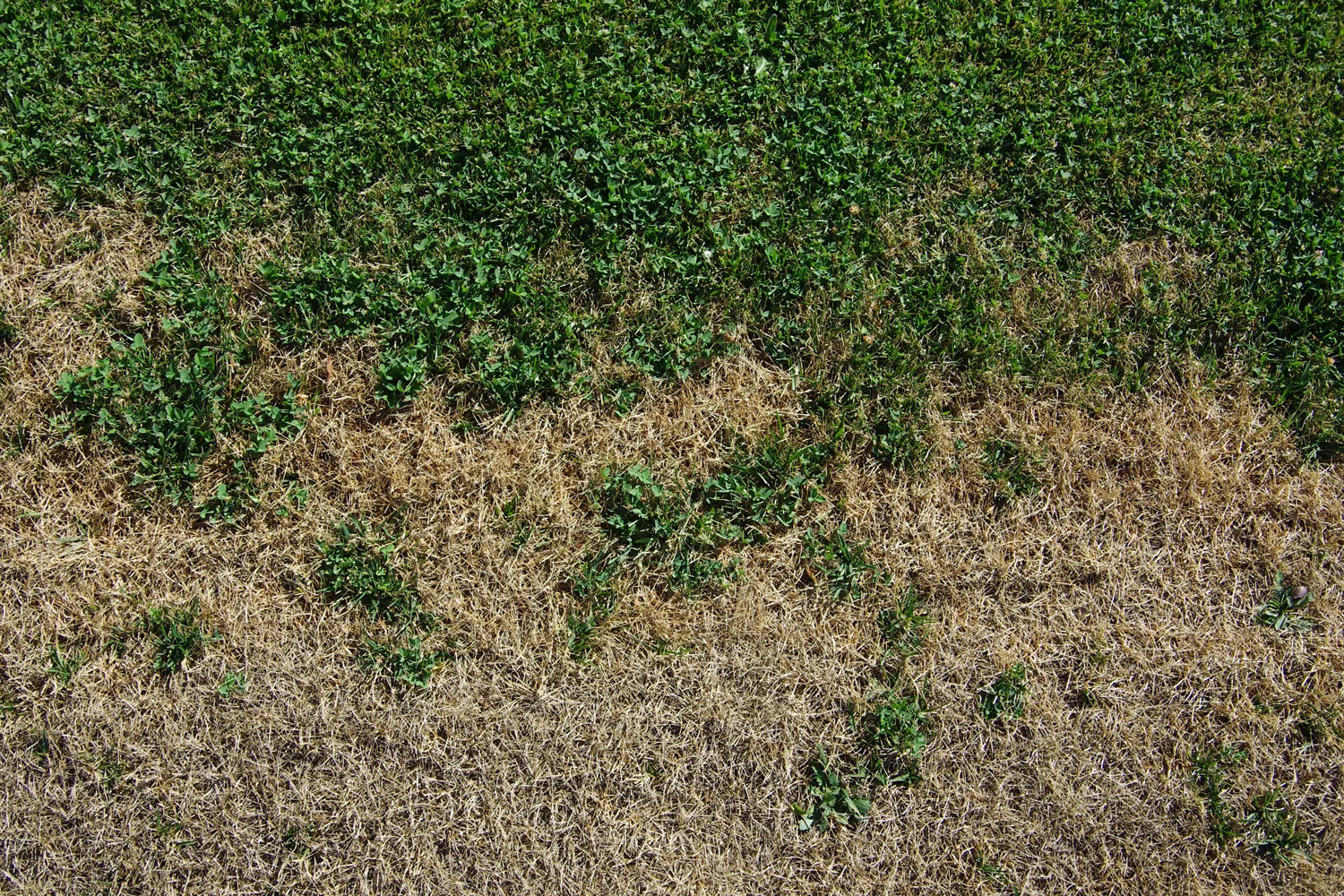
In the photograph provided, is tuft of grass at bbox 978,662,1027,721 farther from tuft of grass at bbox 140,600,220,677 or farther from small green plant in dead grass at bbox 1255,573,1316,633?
tuft of grass at bbox 140,600,220,677

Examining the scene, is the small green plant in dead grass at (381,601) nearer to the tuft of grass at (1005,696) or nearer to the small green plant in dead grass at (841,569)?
the small green plant in dead grass at (841,569)

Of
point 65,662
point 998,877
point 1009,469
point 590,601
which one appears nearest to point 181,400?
point 65,662

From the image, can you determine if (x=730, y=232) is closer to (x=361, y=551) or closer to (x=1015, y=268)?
(x=1015, y=268)

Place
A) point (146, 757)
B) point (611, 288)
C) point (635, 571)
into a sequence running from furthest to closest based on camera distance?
point (611, 288) < point (635, 571) < point (146, 757)

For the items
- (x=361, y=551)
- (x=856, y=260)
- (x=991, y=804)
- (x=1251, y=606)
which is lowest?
(x=991, y=804)

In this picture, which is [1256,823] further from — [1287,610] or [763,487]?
[763,487]

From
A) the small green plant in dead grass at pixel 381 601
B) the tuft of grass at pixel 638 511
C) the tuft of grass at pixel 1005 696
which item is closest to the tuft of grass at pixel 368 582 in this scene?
the small green plant in dead grass at pixel 381 601

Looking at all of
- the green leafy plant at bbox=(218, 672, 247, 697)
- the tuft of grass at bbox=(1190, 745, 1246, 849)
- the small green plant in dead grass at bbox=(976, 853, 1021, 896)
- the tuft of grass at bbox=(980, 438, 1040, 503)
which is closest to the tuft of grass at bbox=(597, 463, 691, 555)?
the tuft of grass at bbox=(980, 438, 1040, 503)

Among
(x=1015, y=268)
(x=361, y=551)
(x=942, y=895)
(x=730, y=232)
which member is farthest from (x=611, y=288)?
(x=942, y=895)
